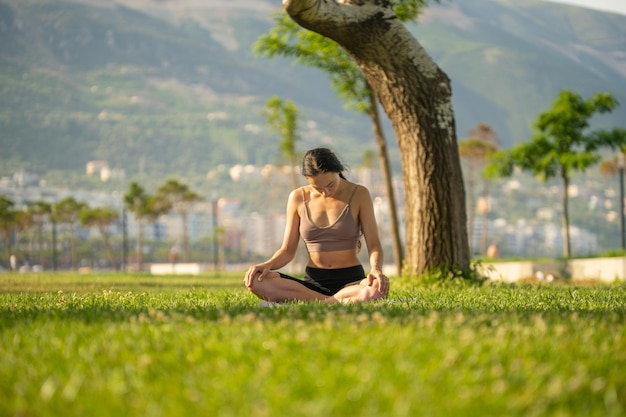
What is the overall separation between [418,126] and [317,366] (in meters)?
9.73

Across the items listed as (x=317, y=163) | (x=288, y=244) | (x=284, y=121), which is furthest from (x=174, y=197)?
(x=317, y=163)

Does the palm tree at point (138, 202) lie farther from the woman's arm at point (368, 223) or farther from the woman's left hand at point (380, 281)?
the woman's left hand at point (380, 281)

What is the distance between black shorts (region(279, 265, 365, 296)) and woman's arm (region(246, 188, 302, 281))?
217 millimetres

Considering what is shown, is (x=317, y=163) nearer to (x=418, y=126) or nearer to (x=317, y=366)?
(x=317, y=366)

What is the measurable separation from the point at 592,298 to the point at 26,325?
18.3 ft

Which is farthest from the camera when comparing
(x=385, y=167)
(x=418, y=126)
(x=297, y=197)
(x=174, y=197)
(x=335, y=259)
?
(x=174, y=197)

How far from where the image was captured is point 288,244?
8773 mm

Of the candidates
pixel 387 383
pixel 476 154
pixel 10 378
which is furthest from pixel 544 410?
pixel 476 154

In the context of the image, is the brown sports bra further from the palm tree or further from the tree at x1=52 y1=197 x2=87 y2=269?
the tree at x1=52 y1=197 x2=87 y2=269

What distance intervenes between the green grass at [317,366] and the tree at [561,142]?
29800 mm

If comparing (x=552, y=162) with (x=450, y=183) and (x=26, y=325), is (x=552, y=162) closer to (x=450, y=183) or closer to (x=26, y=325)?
(x=450, y=183)

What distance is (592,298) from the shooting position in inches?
355

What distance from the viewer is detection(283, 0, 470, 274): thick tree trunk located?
1283 cm

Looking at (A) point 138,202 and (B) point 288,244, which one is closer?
(B) point 288,244
